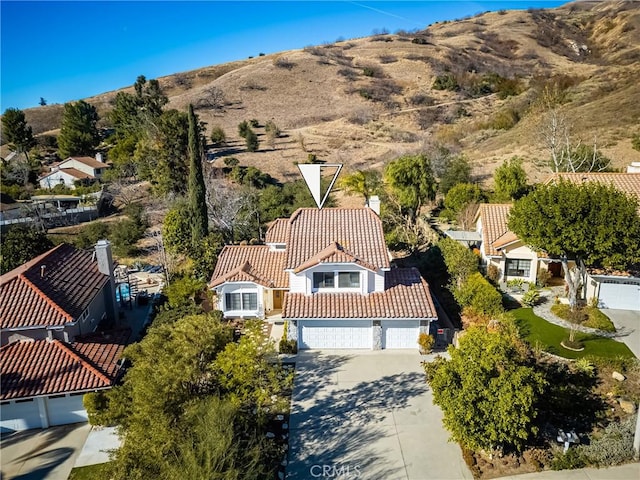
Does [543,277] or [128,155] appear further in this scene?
[128,155]

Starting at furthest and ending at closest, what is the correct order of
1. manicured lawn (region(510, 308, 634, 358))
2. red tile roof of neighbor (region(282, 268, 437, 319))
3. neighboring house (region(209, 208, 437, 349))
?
1. neighboring house (region(209, 208, 437, 349))
2. red tile roof of neighbor (region(282, 268, 437, 319))
3. manicured lawn (region(510, 308, 634, 358))

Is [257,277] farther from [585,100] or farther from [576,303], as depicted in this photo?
[585,100]

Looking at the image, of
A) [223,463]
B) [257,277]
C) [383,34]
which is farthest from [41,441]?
[383,34]

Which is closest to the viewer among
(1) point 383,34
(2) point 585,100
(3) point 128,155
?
(3) point 128,155

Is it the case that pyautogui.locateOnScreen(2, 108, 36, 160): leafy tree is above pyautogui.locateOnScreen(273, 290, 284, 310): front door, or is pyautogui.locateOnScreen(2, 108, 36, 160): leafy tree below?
above

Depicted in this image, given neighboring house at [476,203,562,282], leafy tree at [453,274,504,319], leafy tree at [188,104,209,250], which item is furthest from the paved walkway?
leafy tree at [188,104,209,250]

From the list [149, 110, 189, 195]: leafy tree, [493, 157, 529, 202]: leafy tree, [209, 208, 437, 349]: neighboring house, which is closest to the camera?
[209, 208, 437, 349]: neighboring house

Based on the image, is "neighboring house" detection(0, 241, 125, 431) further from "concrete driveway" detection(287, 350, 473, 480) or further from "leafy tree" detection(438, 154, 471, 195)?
"leafy tree" detection(438, 154, 471, 195)
